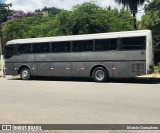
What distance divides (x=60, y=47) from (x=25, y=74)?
10.8 ft

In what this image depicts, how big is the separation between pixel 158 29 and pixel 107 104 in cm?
2486

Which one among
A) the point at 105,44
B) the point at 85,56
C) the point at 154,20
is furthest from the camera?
the point at 154,20

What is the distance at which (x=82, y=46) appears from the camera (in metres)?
20.7

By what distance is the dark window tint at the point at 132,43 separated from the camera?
60.8ft

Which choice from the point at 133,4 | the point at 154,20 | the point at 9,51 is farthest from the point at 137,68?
the point at 133,4

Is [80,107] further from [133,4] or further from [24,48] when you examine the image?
[133,4]

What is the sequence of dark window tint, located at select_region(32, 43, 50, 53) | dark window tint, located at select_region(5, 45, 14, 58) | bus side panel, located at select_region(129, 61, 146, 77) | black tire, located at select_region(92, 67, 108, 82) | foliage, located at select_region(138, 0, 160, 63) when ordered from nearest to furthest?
1. bus side panel, located at select_region(129, 61, 146, 77)
2. black tire, located at select_region(92, 67, 108, 82)
3. dark window tint, located at select_region(32, 43, 50, 53)
4. dark window tint, located at select_region(5, 45, 14, 58)
5. foliage, located at select_region(138, 0, 160, 63)

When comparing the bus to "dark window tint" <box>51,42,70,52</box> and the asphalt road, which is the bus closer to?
"dark window tint" <box>51,42,70,52</box>

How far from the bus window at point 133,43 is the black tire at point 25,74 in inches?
275

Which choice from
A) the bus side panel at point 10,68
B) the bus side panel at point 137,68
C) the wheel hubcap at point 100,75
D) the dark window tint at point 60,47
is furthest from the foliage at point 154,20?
the bus side panel at point 10,68

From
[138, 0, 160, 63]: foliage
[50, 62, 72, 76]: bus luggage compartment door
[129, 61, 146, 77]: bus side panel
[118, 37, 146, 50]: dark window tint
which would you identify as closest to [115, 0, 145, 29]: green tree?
[138, 0, 160, 63]: foliage

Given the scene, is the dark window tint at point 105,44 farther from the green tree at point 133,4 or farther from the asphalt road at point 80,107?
the green tree at point 133,4

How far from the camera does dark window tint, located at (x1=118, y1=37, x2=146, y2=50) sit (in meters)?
18.5

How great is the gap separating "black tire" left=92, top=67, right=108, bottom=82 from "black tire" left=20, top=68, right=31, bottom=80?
4901 mm
